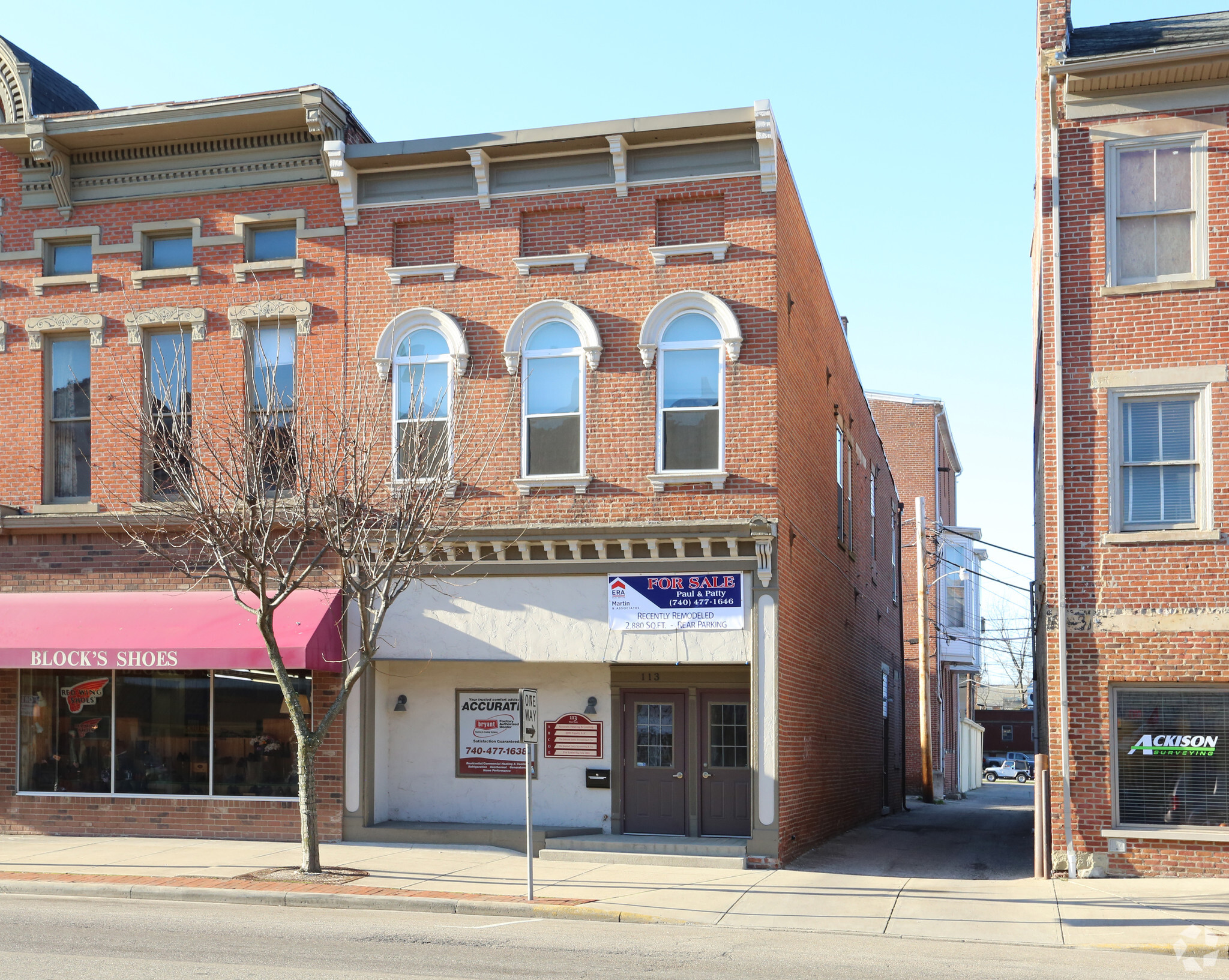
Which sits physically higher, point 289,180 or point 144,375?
point 289,180

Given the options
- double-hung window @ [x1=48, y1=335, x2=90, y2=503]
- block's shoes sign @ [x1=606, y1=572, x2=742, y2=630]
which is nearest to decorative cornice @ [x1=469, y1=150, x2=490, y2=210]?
block's shoes sign @ [x1=606, y1=572, x2=742, y2=630]

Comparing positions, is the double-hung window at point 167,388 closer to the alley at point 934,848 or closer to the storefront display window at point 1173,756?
the alley at point 934,848

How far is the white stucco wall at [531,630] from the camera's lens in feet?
58.1

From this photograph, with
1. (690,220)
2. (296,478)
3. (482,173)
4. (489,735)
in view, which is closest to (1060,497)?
(690,220)

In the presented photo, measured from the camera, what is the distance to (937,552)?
4419cm

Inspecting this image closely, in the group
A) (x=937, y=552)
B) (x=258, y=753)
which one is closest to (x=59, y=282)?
(x=258, y=753)

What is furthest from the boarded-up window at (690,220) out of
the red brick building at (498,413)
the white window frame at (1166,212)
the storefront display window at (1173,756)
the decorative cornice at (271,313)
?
the storefront display window at (1173,756)

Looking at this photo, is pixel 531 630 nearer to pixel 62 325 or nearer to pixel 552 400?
pixel 552 400

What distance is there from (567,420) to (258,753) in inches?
271

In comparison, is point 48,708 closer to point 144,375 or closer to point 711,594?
point 144,375

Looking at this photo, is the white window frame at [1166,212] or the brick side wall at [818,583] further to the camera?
the brick side wall at [818,583]

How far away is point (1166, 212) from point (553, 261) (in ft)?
27.7

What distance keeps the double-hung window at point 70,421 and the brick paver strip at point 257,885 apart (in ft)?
22.0

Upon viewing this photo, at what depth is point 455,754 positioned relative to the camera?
19.4 m
